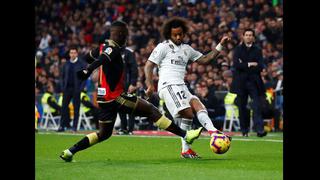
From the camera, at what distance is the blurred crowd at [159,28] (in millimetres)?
25109

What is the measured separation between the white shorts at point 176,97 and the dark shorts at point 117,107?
0.80 metres

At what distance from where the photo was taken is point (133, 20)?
33.5 metres

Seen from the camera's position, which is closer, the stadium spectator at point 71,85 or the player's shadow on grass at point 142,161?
the player's shadow on grass at point 142,161

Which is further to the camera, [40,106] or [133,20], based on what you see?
[133,20]

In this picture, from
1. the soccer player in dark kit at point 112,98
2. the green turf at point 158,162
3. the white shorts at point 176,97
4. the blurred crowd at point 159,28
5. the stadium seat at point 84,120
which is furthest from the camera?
the stadium seat at point 84,120

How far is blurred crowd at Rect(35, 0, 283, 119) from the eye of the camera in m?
25.1

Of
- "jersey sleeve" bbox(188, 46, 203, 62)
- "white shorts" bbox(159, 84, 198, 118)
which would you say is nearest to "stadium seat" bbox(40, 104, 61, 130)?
"jersey sleeve" bbox(188, 46, 203, 62)

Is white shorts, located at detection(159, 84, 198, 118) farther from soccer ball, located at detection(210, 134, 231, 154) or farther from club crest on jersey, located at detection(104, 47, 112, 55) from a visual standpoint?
club crest on jersey, located at detection(104, 47, 112, 55)

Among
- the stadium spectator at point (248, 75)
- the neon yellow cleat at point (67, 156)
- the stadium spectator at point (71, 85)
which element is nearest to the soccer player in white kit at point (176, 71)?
the neon yellow cleat at point (67, 156)

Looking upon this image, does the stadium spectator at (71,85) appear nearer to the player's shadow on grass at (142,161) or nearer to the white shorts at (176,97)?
the white shorts at (176,97)
